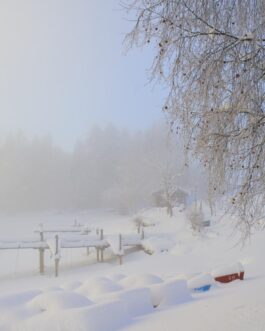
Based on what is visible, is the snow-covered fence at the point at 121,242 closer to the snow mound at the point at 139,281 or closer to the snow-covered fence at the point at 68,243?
the snow-covered fence at the point at 68,243

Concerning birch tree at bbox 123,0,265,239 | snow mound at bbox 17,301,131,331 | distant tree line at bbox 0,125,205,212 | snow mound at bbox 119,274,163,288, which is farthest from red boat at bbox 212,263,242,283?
distant tree line at bbox 0,125,205,212

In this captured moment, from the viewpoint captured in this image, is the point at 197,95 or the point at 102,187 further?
the point at 102,187

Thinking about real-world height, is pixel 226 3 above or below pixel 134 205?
above

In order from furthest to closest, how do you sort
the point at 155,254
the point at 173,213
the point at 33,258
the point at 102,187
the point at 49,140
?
the point at 49,140, the point at 102,187, the point at 173,213, the point at 33,258, the point at 155,254

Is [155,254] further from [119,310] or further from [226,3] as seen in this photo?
[226,3]

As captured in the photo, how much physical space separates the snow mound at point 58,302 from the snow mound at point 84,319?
295 millimetres

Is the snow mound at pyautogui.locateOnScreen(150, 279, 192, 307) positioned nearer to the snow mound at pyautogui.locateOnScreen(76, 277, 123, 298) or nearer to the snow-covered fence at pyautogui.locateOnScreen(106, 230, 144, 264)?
the snow mound at pyautogui.locateOnScreen(76, 277, 123, 298)

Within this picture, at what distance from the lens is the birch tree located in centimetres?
402

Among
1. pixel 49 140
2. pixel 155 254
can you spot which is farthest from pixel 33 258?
pixel 49 140

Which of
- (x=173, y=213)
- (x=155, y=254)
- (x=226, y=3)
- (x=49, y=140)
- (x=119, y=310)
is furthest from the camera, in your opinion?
(x=49, y=140)

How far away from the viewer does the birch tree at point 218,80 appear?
4.02m

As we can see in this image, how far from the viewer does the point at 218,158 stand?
443 cm

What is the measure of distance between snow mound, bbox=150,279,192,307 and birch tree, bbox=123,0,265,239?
340 cm

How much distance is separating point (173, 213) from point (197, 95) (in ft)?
93.3
